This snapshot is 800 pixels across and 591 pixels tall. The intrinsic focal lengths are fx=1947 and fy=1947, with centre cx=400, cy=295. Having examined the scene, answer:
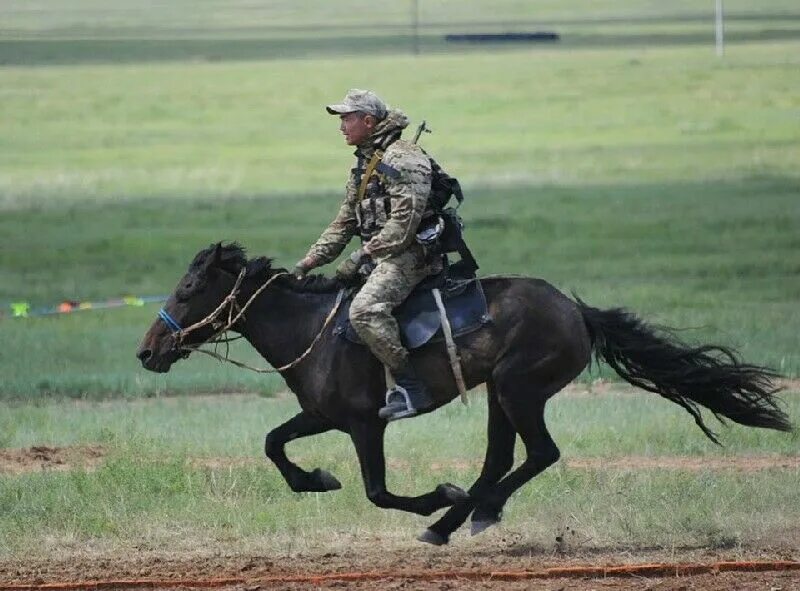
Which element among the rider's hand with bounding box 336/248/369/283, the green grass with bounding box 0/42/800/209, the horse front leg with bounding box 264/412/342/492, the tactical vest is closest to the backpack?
the tactical vest

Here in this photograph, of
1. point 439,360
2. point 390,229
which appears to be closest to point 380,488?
point 439,360

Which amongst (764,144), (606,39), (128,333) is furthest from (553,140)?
(128,333)

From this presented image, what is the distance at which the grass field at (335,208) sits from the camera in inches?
478

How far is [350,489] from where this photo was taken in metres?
12.5

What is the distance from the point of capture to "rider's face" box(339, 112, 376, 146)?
10.7 m

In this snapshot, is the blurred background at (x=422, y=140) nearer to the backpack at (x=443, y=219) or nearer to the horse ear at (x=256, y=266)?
the horse ear at (x=256, y=266)

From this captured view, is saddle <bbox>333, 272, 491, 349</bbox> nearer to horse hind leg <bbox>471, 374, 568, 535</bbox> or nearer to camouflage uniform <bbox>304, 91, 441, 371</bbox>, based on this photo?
camouflage uniform <bbox>304, 91, 441, 371</bbox>

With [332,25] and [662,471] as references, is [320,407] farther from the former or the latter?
[332,25]

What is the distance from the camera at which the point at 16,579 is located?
33.6ft

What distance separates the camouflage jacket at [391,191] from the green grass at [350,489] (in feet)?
6.15

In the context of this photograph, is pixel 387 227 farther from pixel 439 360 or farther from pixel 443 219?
pixel 439 360

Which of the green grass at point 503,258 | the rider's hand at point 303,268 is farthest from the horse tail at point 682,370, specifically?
the green grass at point 503,258

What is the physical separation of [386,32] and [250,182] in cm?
2946

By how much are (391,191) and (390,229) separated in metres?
0.21
